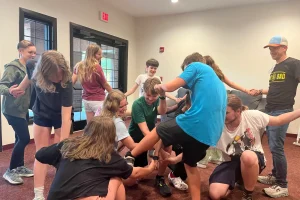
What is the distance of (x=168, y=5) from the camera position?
15.8ft

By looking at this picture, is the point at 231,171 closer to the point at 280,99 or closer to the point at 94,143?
the point at 280,99

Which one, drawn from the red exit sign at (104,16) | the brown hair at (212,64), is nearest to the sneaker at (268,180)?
the brown hair at (212,64)

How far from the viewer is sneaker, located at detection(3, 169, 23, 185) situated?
82.8 inches

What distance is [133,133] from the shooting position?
85.3 inches

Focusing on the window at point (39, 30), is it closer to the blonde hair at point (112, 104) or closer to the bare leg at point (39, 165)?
the bare leg at point (39, 165)

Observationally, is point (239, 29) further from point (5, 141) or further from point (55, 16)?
point (5, 141)

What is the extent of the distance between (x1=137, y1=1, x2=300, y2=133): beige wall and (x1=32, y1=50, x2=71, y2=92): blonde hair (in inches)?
159

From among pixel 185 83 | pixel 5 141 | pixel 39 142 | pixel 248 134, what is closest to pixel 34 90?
pixel 39 142

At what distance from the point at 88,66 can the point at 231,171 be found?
5.14 feet

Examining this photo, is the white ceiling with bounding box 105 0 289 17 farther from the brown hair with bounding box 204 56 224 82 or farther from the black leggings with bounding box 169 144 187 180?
the black leggings with bounding box 169 144 187 180

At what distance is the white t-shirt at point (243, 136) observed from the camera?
1.85 m

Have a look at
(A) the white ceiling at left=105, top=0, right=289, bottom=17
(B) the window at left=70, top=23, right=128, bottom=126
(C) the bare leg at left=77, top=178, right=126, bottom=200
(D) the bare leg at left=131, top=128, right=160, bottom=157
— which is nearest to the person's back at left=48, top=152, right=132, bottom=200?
(C) the bare leg at left=77, top=178, right=126, bottom=200

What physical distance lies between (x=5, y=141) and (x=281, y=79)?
3256 mm

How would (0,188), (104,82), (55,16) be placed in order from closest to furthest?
(0,188)
(104,82)
(55,16)
